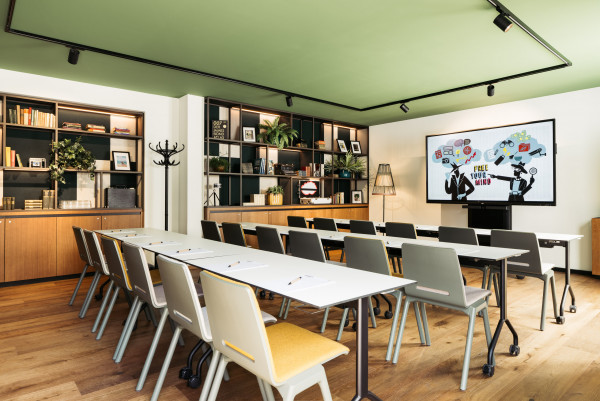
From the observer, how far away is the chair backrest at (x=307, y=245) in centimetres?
338

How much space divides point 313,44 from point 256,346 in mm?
3575

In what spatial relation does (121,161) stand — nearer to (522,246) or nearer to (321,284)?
(321,284)

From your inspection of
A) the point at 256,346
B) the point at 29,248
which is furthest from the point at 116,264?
the point at 29,248

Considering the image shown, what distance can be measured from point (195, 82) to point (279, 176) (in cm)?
250

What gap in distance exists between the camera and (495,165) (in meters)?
6.60

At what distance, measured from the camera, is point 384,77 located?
A: 535cm

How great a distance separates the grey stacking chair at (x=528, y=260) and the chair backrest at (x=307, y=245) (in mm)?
1734

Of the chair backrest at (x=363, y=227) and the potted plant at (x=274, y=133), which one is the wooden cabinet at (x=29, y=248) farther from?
the chair backrest at (x=363, y=227)

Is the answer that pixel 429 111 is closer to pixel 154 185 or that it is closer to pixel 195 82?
pixel 195 82

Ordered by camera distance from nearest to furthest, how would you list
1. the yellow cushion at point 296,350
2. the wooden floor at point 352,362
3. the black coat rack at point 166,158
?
the yellow cushion at point 296,350
the wooden floor at point 352,362
the black coat rack at point 166,158

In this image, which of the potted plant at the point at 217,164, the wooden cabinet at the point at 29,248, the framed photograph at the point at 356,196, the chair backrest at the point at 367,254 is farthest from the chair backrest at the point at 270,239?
the framed photograph at the point at 356,196

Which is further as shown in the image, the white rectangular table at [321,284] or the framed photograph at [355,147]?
the framed photograph at [355,147]

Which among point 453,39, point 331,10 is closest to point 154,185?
point 331,10

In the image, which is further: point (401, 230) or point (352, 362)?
point (401, 230)
